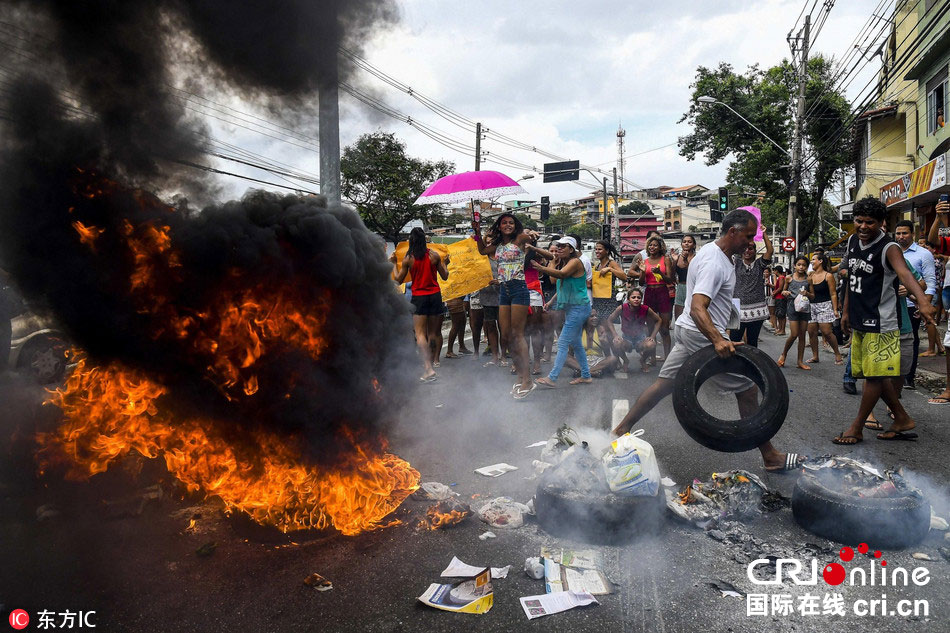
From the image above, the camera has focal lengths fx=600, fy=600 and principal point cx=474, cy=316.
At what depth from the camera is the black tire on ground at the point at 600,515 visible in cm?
347

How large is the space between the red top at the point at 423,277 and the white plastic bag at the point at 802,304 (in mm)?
5970

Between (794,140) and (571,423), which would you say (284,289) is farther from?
(794,140)

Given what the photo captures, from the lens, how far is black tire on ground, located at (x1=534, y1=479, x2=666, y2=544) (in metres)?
3.47

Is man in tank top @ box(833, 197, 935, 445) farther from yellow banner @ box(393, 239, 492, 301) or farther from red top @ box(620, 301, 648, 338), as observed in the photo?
yellow banner @ box(393, 239, 492, 301)

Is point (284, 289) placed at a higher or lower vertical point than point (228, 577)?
higher

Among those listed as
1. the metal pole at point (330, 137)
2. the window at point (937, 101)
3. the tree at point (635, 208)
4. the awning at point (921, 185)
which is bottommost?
the metal pole at point (330, 137)

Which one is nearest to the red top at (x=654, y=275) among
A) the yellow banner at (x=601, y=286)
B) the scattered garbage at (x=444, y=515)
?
the yellow banner at (x=601, y=286)

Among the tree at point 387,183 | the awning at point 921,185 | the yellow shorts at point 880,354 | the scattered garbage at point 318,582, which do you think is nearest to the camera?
the scattered garbage at point 318,582

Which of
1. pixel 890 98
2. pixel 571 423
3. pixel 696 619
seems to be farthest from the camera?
pixel 890 98

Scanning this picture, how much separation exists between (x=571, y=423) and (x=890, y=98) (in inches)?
1305

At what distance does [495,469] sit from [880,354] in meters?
3.69

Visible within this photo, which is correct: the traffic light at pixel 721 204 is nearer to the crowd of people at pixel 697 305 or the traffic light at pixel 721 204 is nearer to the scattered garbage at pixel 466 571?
the crowd of people at pixel 697 305

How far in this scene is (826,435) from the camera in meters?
5.78

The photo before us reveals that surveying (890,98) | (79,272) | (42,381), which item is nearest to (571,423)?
(79,272)
